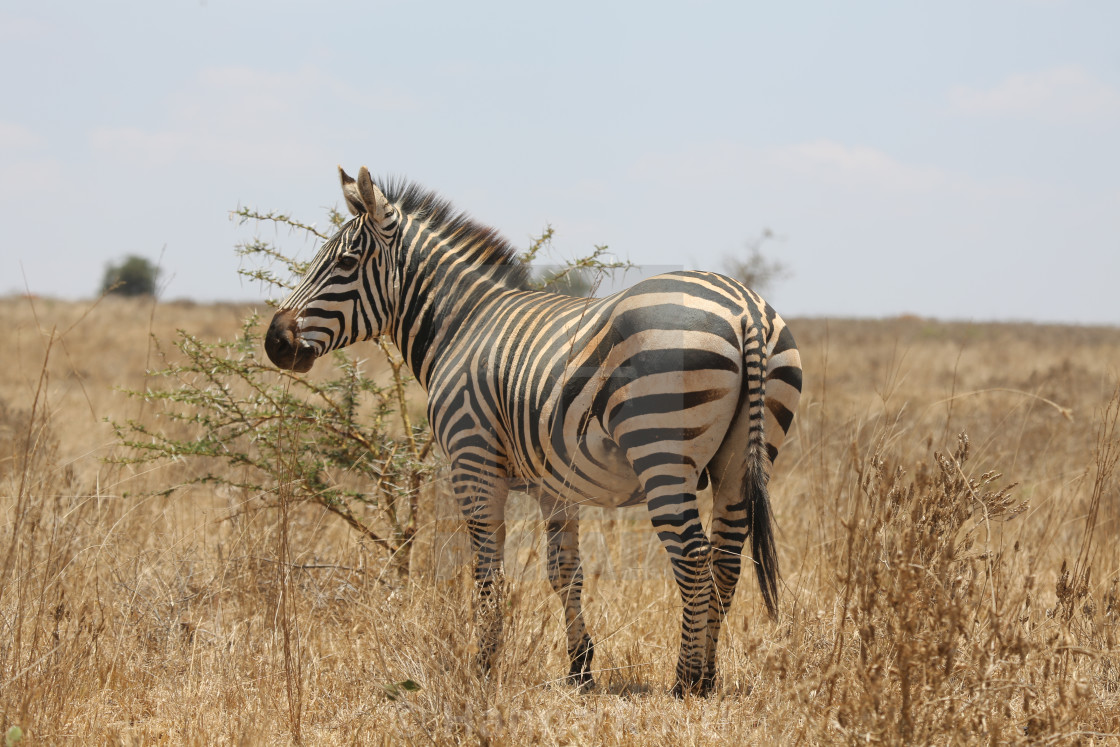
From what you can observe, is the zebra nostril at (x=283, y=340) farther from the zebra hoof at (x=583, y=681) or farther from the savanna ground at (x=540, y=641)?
the zebra hoof at (x=583, y=681)

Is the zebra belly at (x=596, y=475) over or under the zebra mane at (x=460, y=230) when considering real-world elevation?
under

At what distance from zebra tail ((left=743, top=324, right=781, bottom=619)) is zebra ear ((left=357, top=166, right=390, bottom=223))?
227 centimetres

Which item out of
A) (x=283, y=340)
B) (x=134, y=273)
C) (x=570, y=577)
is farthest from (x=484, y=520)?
(x=134, y=273)

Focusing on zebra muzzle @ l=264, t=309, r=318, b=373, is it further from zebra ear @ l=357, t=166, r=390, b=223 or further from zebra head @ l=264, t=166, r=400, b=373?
zebra ear @ l=357, t=166, r=390, b=223

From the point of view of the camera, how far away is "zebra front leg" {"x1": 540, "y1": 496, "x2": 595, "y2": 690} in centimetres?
432

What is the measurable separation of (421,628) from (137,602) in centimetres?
220

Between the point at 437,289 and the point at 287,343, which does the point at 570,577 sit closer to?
the point at 437,289

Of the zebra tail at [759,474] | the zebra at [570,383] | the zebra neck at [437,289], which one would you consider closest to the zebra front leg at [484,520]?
the zebra at [570,383]

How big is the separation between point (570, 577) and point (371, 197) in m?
2.36

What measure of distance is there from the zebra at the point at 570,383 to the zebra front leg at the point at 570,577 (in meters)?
0.01

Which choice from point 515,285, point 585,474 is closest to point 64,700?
point 585,474

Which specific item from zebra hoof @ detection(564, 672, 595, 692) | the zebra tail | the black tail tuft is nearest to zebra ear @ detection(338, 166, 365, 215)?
the zebra tail

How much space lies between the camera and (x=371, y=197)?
15.2 ft

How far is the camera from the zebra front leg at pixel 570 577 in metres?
4.32
